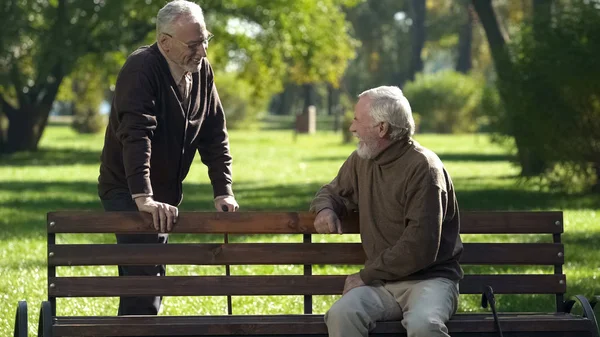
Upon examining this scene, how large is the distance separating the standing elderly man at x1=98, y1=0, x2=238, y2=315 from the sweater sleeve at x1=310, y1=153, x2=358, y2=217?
0.62m

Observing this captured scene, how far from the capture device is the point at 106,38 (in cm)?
3197

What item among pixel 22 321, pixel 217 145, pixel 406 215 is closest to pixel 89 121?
pixel 217 145

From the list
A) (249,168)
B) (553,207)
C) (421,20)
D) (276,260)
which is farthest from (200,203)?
(421,20)

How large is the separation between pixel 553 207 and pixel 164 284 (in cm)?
1275

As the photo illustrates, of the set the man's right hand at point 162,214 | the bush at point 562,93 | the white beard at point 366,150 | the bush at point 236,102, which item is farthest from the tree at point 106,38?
the white beard at point 366,150

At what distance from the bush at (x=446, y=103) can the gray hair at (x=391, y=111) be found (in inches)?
1893

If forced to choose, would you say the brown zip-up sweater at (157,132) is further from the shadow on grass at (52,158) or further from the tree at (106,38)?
the tree at (106,38)

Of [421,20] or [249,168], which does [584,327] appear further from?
[421,20]

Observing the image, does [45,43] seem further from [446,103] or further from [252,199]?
[446,103]

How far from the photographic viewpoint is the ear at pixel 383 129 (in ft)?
18.4

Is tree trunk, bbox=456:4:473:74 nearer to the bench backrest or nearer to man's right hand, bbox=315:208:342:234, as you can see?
the bench backrest

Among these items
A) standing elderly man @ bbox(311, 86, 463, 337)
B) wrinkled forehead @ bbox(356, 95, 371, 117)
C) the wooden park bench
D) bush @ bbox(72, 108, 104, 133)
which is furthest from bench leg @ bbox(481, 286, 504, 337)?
bush @ bbox(72, 108, 104, 133)

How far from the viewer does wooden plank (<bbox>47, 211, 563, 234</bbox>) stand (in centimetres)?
585

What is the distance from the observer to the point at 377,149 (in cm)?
566
